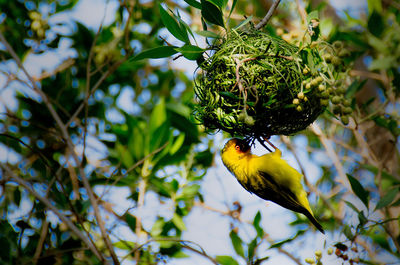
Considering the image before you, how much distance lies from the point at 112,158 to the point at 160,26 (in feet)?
3.84

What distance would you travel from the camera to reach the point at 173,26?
5.55 feet

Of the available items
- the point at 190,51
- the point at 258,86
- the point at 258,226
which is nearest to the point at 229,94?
the point at 258,86

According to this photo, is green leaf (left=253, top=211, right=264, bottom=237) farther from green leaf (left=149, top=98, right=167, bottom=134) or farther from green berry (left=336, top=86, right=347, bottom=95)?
green berry (left=336, top=86, right=347, bottom=95)

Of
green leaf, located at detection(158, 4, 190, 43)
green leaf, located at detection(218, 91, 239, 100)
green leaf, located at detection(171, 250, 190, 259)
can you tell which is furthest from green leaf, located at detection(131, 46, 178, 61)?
green leaf, located at detection(171, 250, 190, 259)

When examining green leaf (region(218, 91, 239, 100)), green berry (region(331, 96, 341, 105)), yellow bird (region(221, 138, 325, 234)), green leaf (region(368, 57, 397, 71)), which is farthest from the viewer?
yellow bird (region(221, 138, 325, 234))

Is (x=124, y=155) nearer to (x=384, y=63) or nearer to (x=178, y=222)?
(x=178, y=222)

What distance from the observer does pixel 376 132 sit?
12.5 feet

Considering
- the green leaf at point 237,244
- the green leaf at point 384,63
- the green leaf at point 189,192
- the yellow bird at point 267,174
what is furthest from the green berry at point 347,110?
the green leaf at point 189,192

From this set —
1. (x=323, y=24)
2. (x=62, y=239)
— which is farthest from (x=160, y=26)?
(x=62, y=239)

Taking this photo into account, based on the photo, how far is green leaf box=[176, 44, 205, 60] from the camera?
1614 millimetres

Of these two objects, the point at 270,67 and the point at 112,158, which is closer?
the point at 270,67

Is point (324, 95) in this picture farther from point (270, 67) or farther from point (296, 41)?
point (296, 41)

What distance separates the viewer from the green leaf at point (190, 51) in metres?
1.61

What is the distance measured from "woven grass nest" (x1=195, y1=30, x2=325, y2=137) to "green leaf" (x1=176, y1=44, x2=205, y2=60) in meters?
0.08
